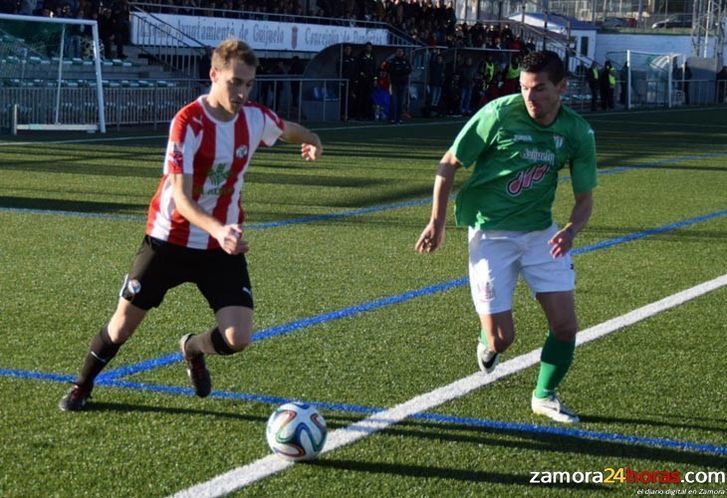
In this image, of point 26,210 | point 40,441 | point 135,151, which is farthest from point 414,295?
point 135,151

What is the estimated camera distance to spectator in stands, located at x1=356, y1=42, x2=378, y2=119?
30.3m

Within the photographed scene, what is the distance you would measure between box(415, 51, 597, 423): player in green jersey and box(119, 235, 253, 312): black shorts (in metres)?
0.86

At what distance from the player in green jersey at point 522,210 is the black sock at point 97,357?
1.47 metres

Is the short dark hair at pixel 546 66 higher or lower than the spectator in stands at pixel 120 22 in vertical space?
lower

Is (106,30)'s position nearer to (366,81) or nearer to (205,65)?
(205,65)

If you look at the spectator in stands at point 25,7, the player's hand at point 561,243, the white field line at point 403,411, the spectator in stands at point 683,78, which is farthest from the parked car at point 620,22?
the player's hand at point 561,243

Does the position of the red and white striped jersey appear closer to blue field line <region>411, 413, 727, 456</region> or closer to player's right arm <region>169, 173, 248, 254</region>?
player's right arm <region>169, 173, 248, 254</region>

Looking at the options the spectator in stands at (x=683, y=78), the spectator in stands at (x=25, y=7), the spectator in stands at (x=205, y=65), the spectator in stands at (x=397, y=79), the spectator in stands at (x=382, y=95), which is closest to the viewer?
the spectator in stands at (x=25, y=7)

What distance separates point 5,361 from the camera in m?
6.68

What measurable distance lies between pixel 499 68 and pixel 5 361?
3042cm

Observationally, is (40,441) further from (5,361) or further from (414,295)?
(414,295)

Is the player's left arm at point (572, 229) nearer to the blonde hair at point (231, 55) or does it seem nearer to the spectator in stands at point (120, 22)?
the blonde hair at point (231, 55)

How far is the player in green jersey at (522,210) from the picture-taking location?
583 cm

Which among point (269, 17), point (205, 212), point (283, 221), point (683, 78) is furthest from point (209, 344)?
point (683, 78)
